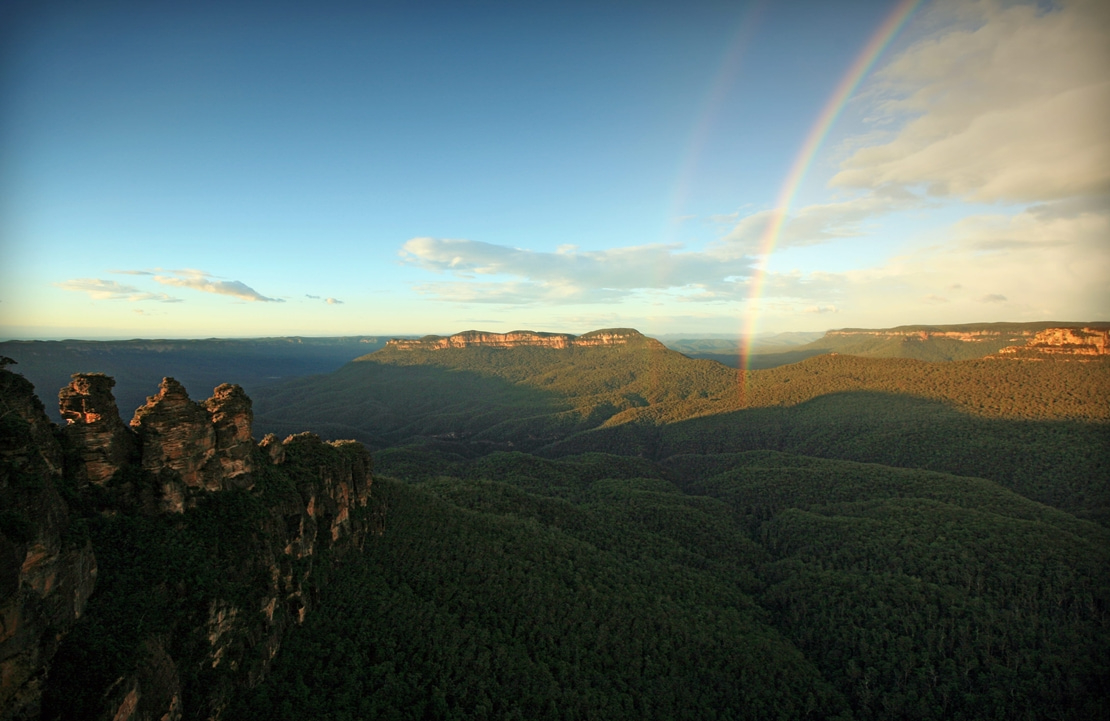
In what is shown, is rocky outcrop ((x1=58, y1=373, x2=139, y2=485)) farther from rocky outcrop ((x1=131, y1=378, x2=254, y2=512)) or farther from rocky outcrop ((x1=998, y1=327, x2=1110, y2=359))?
rocky outcrop ((x1=998, y1=327, x2=1110, y2=359))

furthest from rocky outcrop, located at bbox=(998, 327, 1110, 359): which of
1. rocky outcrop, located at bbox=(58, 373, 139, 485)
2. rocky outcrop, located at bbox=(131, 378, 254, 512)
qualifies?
rocky outcrop, located at bbox=(58, 373, 139, 485)

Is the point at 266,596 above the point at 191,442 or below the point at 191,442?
below

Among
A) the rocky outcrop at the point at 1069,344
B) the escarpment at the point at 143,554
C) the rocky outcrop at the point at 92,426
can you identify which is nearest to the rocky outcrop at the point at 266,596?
the escarpment at the point at 143,554

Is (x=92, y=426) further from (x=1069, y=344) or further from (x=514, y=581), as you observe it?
(x=1069, y=344)

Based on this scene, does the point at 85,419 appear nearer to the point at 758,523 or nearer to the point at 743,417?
the point at 758,523

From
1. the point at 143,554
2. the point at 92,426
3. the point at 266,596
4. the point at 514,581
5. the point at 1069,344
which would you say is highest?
the point at 1069,344

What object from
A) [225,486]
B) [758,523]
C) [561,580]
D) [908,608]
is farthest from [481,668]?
[758,523]

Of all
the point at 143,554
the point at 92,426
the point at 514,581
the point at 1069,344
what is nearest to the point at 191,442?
the point at 92,426
